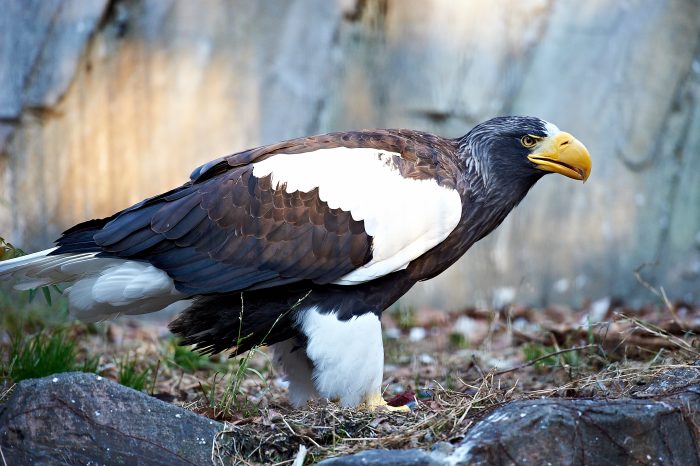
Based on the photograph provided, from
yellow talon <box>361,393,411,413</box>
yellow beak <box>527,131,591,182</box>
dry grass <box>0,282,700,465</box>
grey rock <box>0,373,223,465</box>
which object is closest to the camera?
grey rock <box>0,373,223,465</box>

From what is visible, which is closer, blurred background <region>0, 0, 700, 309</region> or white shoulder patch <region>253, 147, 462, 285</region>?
white shoulder patch <region>253, 147, 462, 285</region>

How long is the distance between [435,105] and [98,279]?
403cm

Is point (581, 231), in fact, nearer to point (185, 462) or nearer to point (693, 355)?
point (693, 355)

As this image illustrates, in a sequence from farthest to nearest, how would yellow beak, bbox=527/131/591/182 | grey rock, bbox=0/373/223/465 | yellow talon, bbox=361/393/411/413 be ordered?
yellow beak, bbox=527/131/591/182, yellow talon, bbox=361/393/411/413, grey rock, bbox=0/373/223/465

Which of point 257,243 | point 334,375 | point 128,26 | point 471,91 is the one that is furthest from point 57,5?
point 334,375

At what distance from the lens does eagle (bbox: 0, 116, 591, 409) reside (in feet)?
13.6

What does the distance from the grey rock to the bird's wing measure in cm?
98

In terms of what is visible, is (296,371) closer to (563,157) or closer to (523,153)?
(523,153)

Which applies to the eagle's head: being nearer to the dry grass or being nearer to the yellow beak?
the yellow beak

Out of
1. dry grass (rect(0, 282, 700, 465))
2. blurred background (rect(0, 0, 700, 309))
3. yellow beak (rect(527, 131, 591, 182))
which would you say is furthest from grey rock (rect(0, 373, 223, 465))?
blurred background (rect(0, 0, 700, 309))

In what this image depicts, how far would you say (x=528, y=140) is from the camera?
454 centimetres

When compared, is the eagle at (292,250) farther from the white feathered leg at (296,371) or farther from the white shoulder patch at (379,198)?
the white feathered leg at (296,371)

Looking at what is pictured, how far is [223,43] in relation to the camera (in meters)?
7.48

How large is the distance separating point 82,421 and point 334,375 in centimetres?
130
